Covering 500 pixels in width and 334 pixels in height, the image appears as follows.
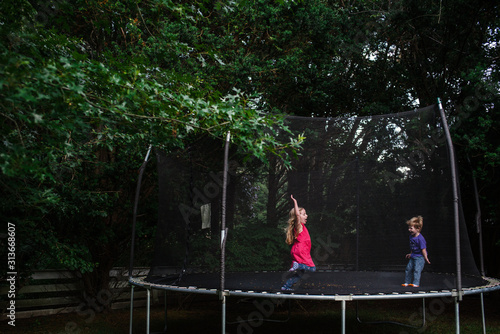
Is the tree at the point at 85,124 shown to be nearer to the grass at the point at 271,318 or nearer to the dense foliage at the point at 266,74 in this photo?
the dense foliage at the point at 266,74

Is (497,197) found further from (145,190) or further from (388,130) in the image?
(145,190)

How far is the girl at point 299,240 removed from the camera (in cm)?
347

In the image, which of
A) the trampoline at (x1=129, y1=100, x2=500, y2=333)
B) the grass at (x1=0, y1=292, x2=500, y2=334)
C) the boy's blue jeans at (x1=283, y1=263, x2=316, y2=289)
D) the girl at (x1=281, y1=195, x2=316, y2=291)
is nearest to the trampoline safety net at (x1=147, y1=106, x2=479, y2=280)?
the trampoline at (x1=129, y1=100, x2=500, y2=333)

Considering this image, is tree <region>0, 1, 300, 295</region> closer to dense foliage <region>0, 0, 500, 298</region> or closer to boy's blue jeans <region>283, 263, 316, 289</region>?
dense foliage <region>0, 0, 500, 298</region>

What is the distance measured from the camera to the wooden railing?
14.1 ft

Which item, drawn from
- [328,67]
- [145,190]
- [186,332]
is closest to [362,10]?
[328,67]

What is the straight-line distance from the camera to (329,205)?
370cm

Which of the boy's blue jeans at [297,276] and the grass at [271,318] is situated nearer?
the boy's blue jeans at [297,276]

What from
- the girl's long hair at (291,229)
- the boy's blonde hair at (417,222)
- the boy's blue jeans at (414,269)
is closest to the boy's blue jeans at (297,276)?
the girl's long hair at (291,229)

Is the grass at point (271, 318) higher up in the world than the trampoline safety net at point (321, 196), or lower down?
lower down

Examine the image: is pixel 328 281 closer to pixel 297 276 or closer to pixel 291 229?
pixel 297 276

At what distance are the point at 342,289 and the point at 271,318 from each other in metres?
2.20

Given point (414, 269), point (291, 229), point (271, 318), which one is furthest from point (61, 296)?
point (414, 269)

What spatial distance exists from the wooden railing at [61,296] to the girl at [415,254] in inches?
127
